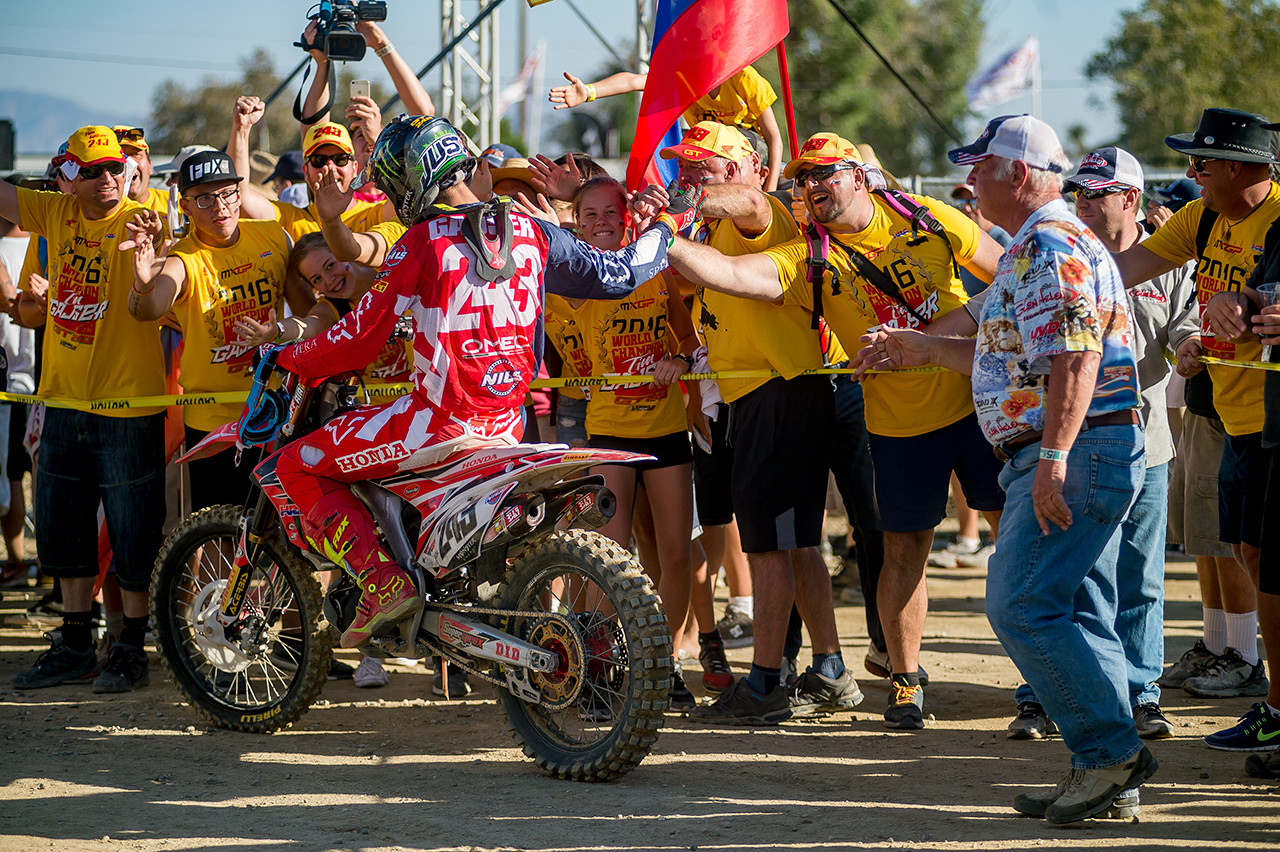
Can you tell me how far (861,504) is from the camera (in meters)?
5.89

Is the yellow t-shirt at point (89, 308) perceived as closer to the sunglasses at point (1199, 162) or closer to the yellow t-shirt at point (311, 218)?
the yellow t-shirt at point (311, 218)

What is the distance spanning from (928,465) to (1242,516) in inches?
48.9

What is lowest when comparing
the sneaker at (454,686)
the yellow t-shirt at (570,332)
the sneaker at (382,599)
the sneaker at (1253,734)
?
the sneaker at (454,686)

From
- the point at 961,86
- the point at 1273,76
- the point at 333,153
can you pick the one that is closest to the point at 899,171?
the point at 961,86

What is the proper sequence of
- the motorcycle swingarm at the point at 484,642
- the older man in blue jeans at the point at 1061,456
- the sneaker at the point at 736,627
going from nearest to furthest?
the older man in blue jeans at the point at 1061,456 < the motorcycle swingarm at the point at 484,642 < the sneaker at the point at 736,627

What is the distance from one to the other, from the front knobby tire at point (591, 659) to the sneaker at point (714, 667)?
141 cm

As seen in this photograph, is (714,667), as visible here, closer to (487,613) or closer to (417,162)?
(487,613)

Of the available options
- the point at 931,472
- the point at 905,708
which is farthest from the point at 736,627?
the point at 931,472

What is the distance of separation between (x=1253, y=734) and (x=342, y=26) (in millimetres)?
5889

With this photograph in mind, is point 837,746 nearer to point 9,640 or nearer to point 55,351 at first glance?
point 55,351

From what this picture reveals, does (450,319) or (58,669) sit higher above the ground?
(450,319)

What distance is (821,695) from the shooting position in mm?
5551

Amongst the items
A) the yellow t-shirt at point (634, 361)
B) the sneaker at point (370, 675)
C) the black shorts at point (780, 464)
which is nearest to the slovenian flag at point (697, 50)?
the yellow t-shirt at point (634, 361)

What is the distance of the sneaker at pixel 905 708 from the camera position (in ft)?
17.1
